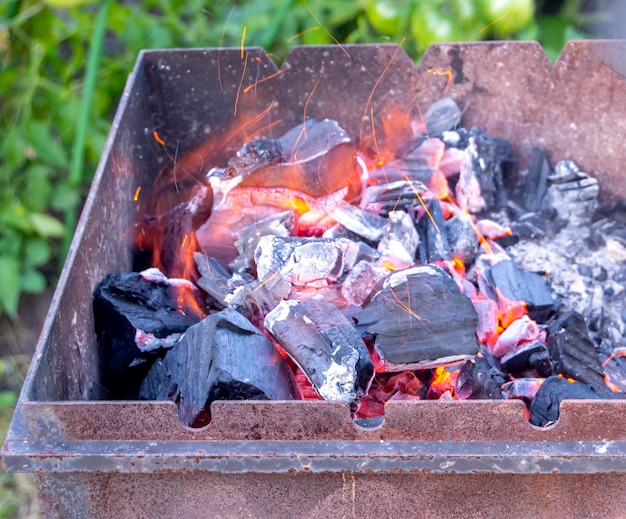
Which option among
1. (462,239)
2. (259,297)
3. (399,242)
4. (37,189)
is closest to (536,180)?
(462,239)

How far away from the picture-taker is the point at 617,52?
2.30m

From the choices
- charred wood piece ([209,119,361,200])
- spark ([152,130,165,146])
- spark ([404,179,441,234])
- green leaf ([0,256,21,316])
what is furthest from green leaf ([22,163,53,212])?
spark ([404,179,441,234])

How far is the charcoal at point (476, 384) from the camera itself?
1.69 m

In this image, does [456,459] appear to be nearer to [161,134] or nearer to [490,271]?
[490,271]

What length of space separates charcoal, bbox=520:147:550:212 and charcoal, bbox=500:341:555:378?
78 cm

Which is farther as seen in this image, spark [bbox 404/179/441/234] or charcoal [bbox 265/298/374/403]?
spark [bbox 404/179/441/234]

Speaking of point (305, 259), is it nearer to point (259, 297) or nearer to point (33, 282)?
point (259, 297)

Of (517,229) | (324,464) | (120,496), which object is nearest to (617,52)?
(517,229)

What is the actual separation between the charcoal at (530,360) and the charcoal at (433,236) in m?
0.39

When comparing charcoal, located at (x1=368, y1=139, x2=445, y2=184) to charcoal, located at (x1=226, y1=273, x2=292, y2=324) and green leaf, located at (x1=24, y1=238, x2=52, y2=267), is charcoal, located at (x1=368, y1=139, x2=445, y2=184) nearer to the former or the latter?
charcoal, located at (x1=226, y1=273, x2=292, y2=324)

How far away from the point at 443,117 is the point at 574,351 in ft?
3.45

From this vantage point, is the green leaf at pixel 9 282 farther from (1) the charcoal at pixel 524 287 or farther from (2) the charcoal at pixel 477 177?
(1) the charcoal at pixel 524 287

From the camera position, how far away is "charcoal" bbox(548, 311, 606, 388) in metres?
1.77

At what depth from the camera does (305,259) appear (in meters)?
1.89
